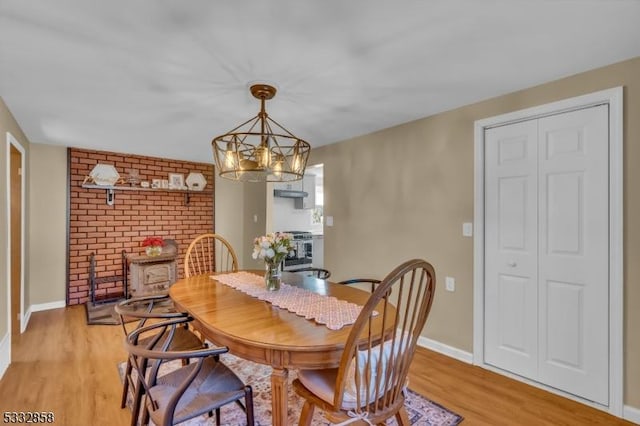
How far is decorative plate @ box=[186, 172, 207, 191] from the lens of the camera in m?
5.10

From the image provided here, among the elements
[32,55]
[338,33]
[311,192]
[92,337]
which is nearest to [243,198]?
[311,192]

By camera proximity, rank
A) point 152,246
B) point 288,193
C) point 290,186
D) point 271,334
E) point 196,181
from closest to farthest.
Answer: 1. point 271,334
2. point 152,246
3. point 196,181
4. point 288,193
5. point 290,186

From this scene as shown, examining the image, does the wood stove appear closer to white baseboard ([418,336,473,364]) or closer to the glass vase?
the glass vase

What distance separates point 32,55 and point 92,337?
254 centimetres

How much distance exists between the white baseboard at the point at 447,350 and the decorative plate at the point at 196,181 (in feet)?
13.1

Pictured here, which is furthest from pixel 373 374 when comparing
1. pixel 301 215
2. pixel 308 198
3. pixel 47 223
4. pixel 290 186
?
pixel 301 215

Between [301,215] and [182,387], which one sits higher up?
[301,215]

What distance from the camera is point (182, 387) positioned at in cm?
125

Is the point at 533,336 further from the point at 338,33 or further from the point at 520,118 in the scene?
the point at 338,33

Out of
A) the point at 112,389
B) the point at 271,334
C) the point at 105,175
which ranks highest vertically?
the point at 105,175

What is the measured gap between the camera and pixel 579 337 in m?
2.07

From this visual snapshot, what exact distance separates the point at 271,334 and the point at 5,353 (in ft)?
8.03

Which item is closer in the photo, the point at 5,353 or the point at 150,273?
the point at 5,353

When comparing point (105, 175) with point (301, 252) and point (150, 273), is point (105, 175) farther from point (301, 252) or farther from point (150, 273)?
point (301, 252)
